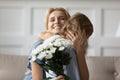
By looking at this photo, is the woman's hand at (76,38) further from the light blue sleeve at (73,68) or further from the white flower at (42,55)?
the white flower at (42,55)

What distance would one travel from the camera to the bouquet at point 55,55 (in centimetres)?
132

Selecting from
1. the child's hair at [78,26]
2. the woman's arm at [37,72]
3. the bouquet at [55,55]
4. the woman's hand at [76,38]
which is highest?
the child's hair at [78,26]

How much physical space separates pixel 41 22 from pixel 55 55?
1.81 metres

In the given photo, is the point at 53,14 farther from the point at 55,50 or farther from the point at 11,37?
the point at 11,37

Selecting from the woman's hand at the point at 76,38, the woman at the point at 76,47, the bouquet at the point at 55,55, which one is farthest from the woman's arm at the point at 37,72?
the woman's hand at the point at 76,38

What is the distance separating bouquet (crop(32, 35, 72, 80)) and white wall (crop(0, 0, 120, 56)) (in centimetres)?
173

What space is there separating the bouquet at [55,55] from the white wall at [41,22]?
1734 millimetres

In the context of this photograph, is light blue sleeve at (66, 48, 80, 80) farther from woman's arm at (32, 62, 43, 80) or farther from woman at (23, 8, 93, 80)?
woman's arm at (32, 62, 43, 80)

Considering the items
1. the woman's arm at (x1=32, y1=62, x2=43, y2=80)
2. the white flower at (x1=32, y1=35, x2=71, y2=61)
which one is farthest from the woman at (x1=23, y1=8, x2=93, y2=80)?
the white flower at (x1=32, y1=35, x2=71, y2=61)

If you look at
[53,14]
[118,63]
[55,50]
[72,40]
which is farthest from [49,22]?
[118,63]

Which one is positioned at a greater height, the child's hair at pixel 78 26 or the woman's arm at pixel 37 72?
the child's hair at pixel 78 26

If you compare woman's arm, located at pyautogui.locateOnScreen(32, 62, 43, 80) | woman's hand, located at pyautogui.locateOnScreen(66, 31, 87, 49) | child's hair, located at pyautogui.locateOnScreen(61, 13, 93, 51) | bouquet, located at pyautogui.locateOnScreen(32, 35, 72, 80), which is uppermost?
child's hair, located at pyautogui.locateOnScreen(61, 13, 93, 51)

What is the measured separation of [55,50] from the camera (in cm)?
132

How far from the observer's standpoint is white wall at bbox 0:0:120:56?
3064 millimetres
